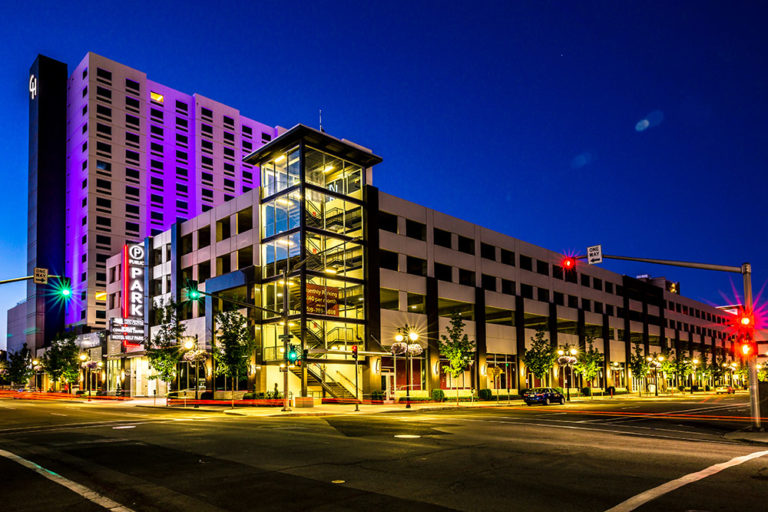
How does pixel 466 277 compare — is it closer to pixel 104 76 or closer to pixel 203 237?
pixel 203 237

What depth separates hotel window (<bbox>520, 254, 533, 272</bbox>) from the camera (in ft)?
213

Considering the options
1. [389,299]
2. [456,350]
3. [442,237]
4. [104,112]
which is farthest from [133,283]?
[104,112]

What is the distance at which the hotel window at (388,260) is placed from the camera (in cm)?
4897

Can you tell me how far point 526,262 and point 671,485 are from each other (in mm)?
56949

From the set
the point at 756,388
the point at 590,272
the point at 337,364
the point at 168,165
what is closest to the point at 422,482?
the point at 756,388

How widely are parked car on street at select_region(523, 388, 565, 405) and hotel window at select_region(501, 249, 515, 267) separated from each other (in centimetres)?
1755

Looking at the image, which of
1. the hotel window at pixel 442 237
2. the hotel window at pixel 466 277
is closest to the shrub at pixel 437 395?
the hotel window at pixel 466 277

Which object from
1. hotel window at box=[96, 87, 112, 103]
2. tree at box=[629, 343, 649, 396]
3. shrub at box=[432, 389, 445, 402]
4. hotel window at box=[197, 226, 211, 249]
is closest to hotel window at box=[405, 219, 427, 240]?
shrub at box=[432, 389, 445, 402]

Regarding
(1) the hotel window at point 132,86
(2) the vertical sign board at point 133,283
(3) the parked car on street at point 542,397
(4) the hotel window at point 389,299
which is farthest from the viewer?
(1) the hotel window at point 132,86

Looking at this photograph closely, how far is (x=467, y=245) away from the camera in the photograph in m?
58.1

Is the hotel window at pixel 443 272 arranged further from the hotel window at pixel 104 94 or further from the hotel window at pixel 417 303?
the hotel window at pixel 104 94

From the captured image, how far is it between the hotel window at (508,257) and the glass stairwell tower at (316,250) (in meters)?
19.9

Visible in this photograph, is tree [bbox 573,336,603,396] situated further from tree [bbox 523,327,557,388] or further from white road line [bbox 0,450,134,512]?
white road line [bbox 0,450,134,512]

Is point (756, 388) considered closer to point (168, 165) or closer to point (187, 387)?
point (187, 387)
